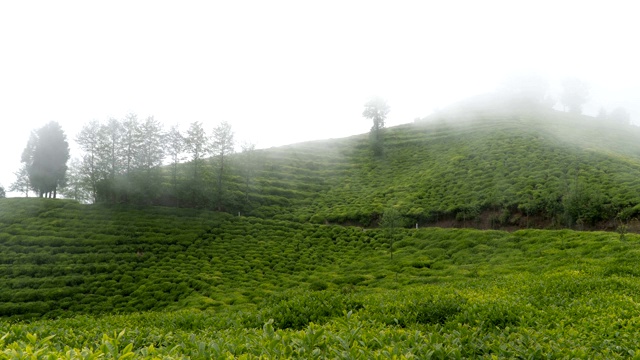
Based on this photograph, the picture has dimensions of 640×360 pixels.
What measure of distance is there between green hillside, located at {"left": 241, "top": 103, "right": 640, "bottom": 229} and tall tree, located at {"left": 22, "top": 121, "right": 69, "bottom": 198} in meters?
40.7

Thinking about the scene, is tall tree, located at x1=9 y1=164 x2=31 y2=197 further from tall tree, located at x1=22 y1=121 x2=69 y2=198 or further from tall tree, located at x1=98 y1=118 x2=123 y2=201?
tall tree, located at x1=98 y1=118 x2=123 y2=201

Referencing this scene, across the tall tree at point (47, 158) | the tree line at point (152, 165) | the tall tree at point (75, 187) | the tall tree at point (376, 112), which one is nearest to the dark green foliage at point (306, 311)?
the tree line at point (152, 165)

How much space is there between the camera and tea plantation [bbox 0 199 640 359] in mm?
6059

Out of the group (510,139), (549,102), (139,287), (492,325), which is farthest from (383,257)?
(549,102)

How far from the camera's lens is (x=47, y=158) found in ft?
232

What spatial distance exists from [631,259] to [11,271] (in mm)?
54306

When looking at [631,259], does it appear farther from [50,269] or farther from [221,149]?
[221,149]

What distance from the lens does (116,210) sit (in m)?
53.9

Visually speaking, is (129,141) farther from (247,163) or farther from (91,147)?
(247,163)

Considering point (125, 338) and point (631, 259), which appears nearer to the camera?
point (125, 338)

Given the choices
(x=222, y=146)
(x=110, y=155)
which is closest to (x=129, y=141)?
(x=110, y=155)

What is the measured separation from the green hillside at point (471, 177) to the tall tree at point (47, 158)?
134 ft

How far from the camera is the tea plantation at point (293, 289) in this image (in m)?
6.06

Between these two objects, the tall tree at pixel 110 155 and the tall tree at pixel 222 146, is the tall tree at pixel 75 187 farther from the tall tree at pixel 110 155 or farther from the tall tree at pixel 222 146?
the tall tree at pixel 222 146
